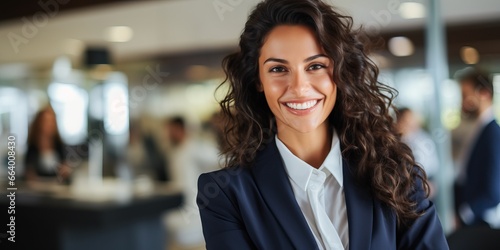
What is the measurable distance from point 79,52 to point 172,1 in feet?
3.87

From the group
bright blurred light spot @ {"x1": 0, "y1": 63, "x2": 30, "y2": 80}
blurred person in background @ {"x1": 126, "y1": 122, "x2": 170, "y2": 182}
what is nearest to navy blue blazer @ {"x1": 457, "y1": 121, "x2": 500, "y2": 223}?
blurred person in background @ {"x1": 126, "y1": 122, "x2": 170, "y2": 182}

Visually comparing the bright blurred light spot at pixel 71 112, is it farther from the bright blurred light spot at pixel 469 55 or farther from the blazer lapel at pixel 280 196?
the blazer lapel at pixel 280 196

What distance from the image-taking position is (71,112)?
5.24 meters

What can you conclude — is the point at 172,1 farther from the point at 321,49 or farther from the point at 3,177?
the point at 321,49

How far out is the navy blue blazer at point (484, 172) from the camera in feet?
10.2

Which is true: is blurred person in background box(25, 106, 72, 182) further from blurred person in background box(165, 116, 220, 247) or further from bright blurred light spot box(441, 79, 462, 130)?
bright blurred light spot box(441, 79, 462, 130)

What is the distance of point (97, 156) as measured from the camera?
526cm

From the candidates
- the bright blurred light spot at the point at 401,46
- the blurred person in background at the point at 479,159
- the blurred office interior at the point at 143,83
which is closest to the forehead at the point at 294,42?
the blurred person in background at the point at 479,159

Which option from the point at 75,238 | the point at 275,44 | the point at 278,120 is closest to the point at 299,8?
the point at 275,44

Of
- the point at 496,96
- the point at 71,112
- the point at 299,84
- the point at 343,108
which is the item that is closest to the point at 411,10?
the point at 496,96

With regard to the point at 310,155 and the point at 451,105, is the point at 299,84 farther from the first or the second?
the point at 451,105

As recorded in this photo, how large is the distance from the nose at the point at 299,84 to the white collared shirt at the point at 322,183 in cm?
16

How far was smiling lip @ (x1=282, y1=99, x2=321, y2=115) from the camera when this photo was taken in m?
1.16

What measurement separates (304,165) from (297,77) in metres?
0.21
